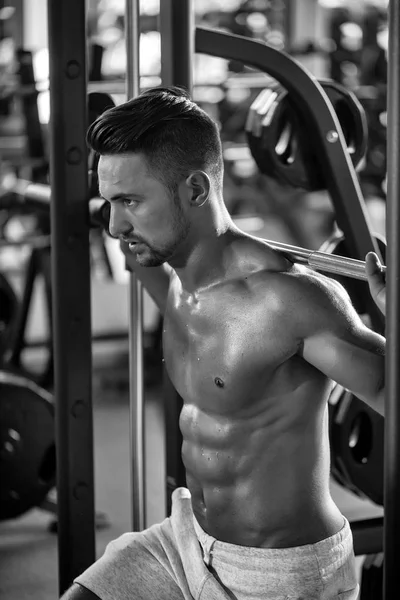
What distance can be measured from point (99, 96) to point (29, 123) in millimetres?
1779

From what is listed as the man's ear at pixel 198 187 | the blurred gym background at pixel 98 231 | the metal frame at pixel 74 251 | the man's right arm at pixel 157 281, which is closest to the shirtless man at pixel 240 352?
the man's ear at pixel 198 187

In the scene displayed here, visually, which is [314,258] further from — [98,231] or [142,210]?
[98,231]

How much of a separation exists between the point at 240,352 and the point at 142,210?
0.25 meters

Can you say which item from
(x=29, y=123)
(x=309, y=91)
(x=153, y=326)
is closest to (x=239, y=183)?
(x=153, y=326)

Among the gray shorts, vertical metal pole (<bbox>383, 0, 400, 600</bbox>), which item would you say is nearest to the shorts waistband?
the gray shorts

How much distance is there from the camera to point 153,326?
494 centimetres

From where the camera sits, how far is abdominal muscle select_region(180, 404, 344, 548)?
139 centimetres

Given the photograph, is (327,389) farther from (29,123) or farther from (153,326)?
(153,326)

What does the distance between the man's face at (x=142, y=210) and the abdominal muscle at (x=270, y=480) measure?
0.28 meters

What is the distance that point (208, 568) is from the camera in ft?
→ 4.79

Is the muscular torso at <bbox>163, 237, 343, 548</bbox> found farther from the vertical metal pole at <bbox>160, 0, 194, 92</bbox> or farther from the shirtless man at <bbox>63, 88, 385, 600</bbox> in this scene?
the vertical metal pole at <bbox>160, 0, 194, 92</bbox>

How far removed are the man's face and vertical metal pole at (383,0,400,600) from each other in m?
0.46

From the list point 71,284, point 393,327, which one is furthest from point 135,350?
point 393,327

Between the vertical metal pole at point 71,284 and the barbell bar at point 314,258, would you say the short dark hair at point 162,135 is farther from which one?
the vertical metal pole at point 71,284
